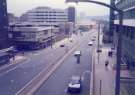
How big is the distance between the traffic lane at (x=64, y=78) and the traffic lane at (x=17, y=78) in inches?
123

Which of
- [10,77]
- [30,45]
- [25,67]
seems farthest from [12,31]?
[10,77]

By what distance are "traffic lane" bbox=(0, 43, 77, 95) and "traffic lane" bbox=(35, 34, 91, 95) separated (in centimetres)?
313

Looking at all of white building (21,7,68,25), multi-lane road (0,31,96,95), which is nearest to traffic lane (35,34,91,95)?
multi-lane road (0,31,96,95)

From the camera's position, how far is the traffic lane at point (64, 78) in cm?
2945

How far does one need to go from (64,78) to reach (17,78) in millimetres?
6782

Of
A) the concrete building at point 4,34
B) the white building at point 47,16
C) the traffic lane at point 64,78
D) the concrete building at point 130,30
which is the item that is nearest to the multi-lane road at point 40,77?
the traffic lane at point 64,78

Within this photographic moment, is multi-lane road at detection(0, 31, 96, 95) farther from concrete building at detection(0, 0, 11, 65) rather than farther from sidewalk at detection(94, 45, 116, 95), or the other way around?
concrete building at detection(0, 0, 11, 65)

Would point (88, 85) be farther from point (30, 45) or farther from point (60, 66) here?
point (30, 45)

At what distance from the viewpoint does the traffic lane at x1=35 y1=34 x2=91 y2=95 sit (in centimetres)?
2945

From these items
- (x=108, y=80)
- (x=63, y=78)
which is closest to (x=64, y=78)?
(x=63, y=78)

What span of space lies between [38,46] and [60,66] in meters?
27.3

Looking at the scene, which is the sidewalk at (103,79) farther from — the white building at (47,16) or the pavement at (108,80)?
the white building at (47,16)

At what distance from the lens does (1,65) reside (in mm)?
46062

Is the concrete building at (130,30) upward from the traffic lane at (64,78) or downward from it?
upward
